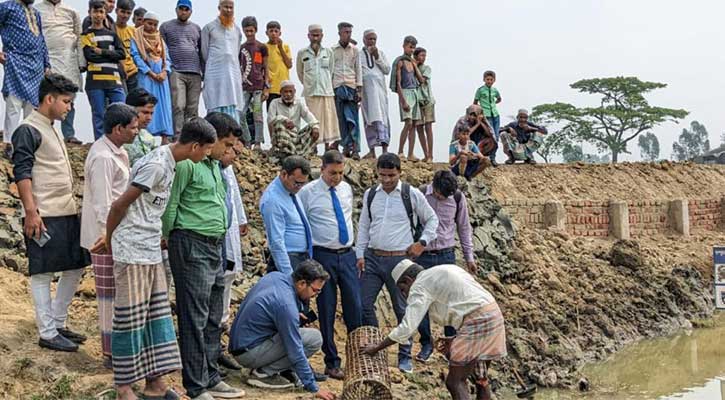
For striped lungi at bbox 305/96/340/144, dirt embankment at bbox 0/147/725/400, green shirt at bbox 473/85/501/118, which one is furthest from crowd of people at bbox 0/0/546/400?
green shirt at bbox 473/85/501/118

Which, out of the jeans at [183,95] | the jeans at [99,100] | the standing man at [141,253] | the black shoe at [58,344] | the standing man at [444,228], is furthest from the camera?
the jeans at [183,95]

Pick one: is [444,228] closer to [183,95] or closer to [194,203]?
[194,203]

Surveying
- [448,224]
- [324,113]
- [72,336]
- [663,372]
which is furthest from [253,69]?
[663,372]

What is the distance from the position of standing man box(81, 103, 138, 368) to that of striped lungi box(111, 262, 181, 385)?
16.4 inches

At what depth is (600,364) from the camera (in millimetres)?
9500

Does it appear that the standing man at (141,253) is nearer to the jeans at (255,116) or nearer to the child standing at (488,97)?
the jeans at (255,116)

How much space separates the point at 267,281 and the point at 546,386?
13.9ft

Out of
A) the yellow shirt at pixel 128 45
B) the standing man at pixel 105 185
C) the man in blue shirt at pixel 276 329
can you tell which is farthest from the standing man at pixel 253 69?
the standing man at pixel 105 185

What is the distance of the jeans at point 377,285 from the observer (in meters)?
6.43

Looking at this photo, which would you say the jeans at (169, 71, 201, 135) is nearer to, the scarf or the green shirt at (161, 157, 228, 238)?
the scarf

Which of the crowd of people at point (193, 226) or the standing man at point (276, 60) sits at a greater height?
the standing man at point (276, 60)

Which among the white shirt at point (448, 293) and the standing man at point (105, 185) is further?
the white shirt at point (448, 293)

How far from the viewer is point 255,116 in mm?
9711

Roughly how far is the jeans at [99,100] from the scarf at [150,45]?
1.70 ft
